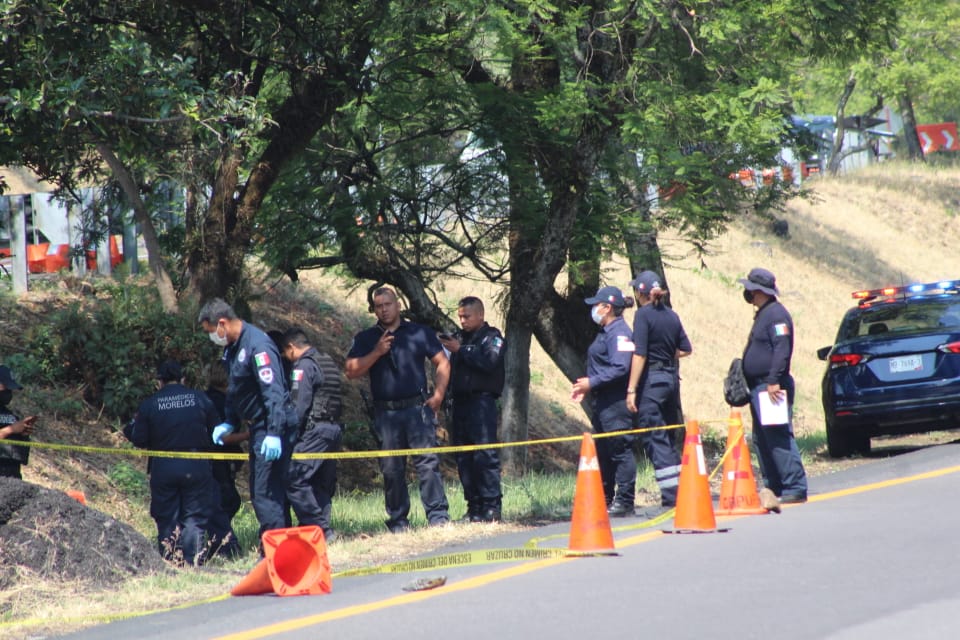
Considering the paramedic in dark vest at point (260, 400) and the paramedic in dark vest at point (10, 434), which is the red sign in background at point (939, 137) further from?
A: the paramedic in dark vest at point (10, 434)

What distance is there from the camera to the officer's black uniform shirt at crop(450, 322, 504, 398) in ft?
35.9

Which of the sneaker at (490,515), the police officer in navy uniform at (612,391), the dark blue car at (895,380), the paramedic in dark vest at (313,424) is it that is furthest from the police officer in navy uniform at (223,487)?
the dark blue car at (895,380)

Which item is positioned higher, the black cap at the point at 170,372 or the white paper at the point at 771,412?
the black cap at the point at 170,372

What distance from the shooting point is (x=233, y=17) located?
1292 cm

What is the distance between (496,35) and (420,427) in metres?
5.54

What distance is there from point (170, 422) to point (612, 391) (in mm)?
3588

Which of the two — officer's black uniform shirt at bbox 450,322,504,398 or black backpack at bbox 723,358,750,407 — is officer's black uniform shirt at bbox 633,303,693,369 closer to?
black backpack at bbox 723,358,750,407

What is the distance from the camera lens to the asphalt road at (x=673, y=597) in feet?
20.5

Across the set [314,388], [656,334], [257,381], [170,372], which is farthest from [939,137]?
[257,381]

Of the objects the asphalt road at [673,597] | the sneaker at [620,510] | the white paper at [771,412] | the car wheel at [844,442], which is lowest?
the asphalt road at [673,597]

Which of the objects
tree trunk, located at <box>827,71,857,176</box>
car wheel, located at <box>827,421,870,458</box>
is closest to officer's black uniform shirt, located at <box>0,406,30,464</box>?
car wheel, located at <box>827,421,870,458</box>

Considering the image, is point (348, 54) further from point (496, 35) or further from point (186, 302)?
point (186, 302)

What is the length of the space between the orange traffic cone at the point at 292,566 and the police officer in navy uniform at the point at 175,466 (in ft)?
8.26

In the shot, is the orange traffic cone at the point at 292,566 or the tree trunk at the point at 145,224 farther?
the tree trunk at the point at 145,224
